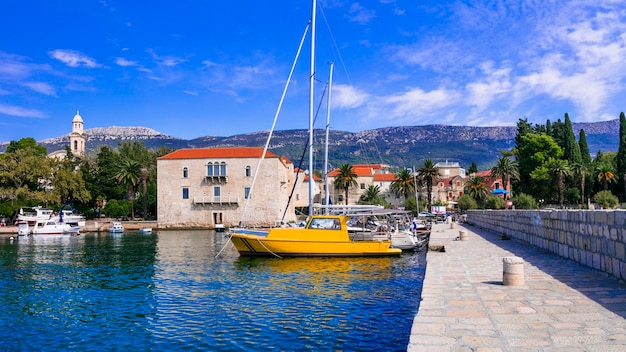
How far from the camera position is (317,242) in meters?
23.1

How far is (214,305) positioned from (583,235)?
30.0 ft

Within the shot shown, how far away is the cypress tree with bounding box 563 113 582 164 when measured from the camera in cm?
6806

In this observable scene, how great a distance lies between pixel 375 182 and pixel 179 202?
38.3 meters

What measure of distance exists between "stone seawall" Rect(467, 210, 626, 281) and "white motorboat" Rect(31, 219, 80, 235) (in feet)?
149

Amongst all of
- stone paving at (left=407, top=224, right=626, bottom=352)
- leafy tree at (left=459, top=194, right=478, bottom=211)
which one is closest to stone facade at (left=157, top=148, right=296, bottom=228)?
leafy tree at (left=459, top=194, right=478, bottom=211)

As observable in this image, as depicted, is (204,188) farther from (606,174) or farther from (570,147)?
(606,174)

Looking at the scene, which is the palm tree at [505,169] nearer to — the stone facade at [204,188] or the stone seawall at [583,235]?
the stone facade at [204,188]

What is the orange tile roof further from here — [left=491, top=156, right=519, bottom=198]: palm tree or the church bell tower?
the church bell tower

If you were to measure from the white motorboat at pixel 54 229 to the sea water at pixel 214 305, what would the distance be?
29.3 metres

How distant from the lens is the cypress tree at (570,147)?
68062 millimetres

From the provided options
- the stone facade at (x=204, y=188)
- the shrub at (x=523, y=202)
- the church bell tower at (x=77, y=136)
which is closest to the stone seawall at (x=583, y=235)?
the shrub at (x=523, y=202)

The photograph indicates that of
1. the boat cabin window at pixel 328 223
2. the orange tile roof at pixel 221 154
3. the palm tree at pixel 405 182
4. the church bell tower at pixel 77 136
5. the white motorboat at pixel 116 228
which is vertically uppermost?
the church bell tower at pixel 77 136

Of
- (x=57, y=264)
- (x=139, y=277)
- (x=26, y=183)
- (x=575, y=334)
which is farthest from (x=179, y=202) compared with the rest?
(x=575, y=334)

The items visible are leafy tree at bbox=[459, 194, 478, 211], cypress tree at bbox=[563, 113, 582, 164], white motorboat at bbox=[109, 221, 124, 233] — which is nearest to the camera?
white motorboat at bbox=[109, 221, 124, 233]
